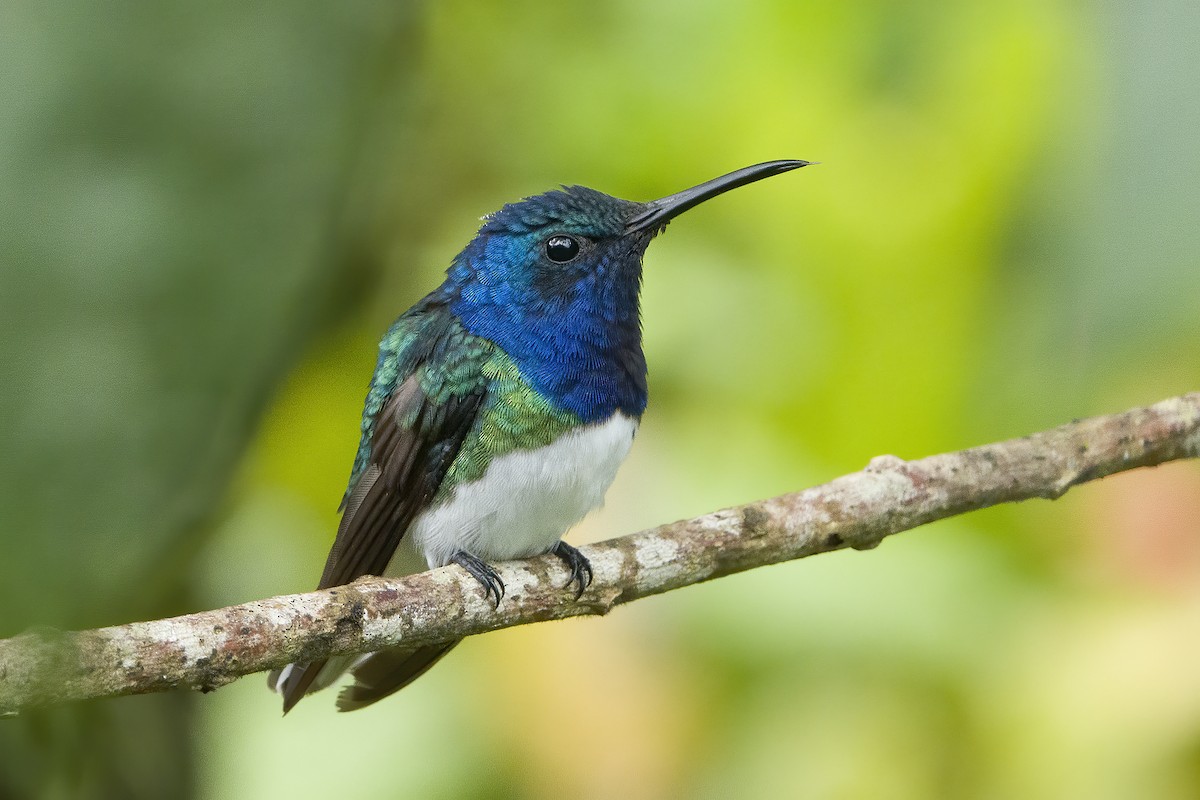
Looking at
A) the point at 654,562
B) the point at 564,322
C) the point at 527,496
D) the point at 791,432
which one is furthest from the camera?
the point at 791,432

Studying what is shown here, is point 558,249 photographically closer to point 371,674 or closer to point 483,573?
point 483,573

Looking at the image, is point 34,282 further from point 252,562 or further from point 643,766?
point 643,766

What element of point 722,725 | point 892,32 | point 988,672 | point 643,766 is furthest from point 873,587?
point 892,32

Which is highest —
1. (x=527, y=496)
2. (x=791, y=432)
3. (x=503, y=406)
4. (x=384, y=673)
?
(x=791, y=432)

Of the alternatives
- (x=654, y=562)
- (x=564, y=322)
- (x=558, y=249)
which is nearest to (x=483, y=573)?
(x=654, y=562)

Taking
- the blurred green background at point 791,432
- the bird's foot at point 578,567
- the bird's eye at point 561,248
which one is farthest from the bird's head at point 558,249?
the bird's foot at point 578,567

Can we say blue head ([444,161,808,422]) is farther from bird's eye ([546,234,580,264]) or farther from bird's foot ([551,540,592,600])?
bird's foot ([551,540,592,600])

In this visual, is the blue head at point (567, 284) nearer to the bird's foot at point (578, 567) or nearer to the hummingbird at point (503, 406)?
the hummingbird at point (503, 406)

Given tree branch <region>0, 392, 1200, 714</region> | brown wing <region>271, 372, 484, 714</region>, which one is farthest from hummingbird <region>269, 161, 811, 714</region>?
tree branch <region>0, 392, 1200, 714</region>
